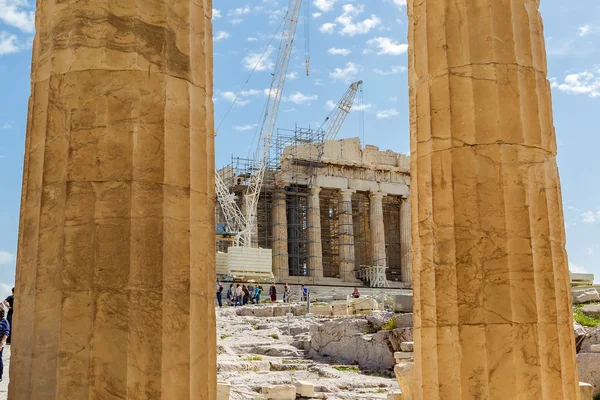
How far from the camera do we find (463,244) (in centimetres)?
692

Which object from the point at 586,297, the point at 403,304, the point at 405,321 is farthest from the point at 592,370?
the point at 403,304

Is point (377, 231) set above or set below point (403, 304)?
above

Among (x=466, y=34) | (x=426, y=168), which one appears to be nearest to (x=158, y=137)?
(x=426, y=168)

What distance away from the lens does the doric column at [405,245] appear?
58438mm

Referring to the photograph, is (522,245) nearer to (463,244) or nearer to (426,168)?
(463,244)

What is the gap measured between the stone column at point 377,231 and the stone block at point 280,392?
43.9m

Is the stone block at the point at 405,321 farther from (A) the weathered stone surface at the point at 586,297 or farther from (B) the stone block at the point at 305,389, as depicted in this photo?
(B) the stone block at the point at 305,389

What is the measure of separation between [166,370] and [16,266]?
→ 1.33 meters

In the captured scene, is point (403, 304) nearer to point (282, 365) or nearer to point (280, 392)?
point (282, 365)

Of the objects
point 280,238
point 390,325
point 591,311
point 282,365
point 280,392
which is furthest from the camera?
point 280,238

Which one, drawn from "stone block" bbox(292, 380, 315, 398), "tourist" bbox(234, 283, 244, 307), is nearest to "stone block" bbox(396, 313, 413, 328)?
"stone block" bbox(292, 380, 315, 398)

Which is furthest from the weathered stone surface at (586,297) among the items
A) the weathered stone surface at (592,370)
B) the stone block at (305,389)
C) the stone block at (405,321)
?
the stone block at (305,389)

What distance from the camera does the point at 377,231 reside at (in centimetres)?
5775

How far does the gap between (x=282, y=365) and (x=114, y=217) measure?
13.1m
